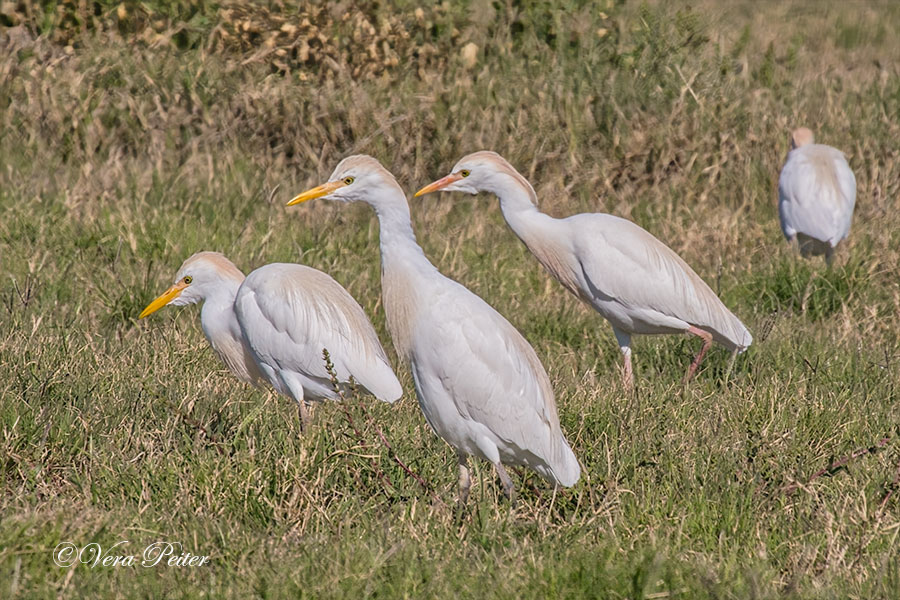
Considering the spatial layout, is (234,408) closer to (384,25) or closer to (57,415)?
(57,415)

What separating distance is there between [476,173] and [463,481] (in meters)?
1.58

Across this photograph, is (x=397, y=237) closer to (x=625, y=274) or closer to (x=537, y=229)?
(x=537, y=229)

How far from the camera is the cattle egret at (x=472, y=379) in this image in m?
3.88

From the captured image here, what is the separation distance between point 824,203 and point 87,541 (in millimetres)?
5343

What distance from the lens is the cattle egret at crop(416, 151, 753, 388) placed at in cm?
541

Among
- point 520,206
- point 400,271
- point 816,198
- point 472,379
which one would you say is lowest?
point 816,198

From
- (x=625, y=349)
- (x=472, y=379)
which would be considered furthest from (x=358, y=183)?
(x=625, y=349)

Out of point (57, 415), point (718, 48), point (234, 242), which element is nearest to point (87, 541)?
point (57, 415)

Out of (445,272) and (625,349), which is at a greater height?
(625,349)

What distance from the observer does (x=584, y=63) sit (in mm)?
8133

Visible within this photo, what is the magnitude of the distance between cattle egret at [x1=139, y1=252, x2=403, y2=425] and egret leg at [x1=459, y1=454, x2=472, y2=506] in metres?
0.50

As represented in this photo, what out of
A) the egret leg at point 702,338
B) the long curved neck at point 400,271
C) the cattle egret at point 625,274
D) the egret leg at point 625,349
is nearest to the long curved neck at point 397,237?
the long curved neck at point 400,271

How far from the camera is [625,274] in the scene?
5.42 m

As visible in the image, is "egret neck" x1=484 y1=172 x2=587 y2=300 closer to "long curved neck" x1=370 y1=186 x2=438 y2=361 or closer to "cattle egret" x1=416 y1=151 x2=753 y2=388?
"cattle egret" x1=416 y1=151 x2=753 y2=388
